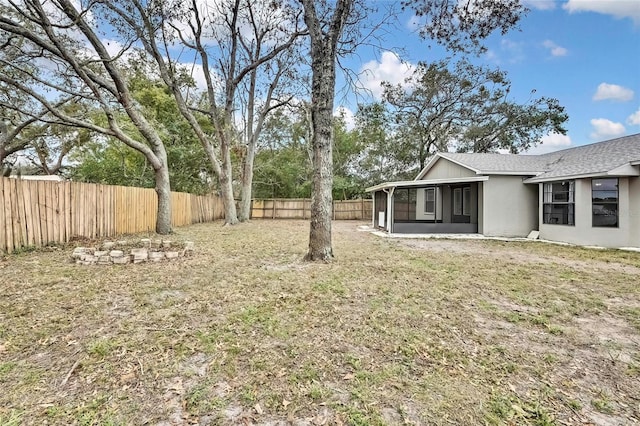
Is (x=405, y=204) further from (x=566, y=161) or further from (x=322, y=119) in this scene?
(x=322, y=119)

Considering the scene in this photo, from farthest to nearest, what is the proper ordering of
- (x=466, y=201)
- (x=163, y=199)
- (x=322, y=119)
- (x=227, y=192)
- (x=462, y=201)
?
(x=227, y=192)
(x=462, y=201)
(x=466, y=201)
(x=163, y=199)
(x=322, y=119)

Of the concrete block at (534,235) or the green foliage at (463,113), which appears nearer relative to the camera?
the concrete block at (534,235)

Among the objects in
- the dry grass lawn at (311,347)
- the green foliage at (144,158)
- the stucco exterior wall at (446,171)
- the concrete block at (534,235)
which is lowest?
the dry grass lawn at (311,347)

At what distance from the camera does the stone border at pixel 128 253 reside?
222 inches

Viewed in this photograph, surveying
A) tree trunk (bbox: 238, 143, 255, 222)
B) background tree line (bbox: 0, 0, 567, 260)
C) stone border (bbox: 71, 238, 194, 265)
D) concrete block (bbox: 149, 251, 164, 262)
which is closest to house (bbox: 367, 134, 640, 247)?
background tree line (bbox: 0, 0, 567, 260)

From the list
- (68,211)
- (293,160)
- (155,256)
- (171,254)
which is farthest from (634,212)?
(293,160)

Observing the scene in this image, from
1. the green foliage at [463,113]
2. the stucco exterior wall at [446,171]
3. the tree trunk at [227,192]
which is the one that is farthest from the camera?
the green foliage at [463,113]

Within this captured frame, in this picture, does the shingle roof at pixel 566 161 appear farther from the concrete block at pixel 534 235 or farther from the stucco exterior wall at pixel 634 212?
the concrete block at pixel 534 235

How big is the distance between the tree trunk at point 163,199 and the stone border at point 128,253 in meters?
3.30

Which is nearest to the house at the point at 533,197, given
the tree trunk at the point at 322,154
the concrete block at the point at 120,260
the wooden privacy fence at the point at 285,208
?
the tree trunk at the point at 322,154

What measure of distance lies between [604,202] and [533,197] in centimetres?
261

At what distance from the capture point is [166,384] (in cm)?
219

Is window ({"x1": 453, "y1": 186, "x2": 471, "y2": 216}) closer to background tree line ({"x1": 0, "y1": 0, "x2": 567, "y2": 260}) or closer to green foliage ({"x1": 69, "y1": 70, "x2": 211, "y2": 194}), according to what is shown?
background tree line ({"x1": 0, "y1": 0, "x2": 567, "y2": 260})

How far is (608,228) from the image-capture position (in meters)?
8.88
